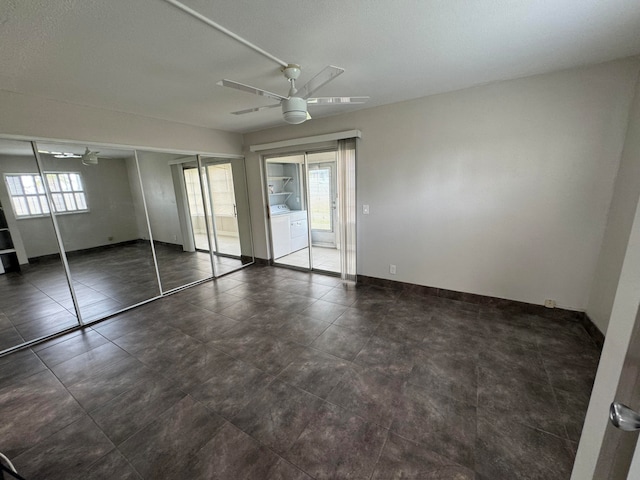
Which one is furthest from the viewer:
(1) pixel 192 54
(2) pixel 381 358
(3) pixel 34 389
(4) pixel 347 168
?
(4) pixel 347 168

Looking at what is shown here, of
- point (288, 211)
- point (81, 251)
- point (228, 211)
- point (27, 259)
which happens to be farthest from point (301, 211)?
point (27, 259)

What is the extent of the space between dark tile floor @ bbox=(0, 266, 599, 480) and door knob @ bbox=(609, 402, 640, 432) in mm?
1127

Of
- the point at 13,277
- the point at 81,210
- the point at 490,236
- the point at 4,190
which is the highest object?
the point at 4,190

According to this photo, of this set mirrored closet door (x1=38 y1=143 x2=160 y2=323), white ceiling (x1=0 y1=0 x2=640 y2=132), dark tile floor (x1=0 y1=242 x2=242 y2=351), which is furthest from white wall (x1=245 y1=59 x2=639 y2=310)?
dark tile floor (x1=0 y1=242 x2=242 y2=351)

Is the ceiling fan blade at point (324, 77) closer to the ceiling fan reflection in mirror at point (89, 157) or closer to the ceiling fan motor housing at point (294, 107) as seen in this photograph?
the ceiling fan motor housing at point (294, 107)

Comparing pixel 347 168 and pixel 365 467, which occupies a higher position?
pixel 347 168

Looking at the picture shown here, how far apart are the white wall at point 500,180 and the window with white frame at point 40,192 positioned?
3499 millimetres

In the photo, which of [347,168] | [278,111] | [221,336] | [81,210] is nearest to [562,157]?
[347,168]

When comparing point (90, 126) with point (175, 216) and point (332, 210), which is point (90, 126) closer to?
point (175, 216)

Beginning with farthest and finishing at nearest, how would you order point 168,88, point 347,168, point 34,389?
point 347,168 → point 168,88 → point 34,389

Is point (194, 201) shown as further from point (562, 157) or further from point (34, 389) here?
point (562, 157)

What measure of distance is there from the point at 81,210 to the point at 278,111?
2.90 meters

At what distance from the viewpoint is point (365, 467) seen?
56.9 inches

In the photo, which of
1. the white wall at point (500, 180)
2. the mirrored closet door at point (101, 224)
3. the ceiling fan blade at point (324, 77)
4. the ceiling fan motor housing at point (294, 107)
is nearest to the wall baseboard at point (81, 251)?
the mirrored closet door at point (101, 224)
